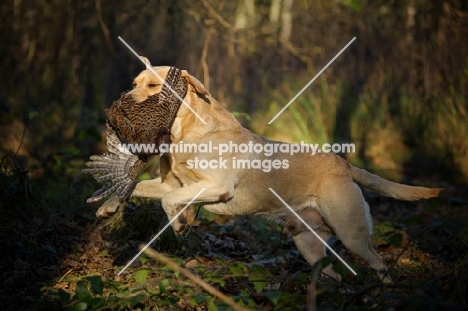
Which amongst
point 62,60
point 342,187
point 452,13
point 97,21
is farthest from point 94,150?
point 452,13

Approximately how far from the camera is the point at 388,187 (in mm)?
5555

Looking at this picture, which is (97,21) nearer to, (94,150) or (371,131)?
(94,150)

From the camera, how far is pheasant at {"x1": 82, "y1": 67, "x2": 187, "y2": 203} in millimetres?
4602

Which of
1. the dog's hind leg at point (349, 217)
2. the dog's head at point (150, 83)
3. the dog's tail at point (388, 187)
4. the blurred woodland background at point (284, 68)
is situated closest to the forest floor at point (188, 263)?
the dog's hind leg at point (349, 217)

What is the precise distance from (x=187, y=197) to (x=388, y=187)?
6.05ft

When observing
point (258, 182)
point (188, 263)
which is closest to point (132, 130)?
point (258, 182)

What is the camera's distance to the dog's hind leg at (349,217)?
17.6 feet

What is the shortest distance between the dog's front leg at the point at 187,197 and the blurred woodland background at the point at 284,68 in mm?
4675

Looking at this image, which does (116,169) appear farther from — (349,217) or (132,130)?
(349,217)

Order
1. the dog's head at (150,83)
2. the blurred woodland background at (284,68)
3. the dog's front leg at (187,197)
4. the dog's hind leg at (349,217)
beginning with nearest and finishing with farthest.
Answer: the dog's head at (150,83) < the dog's front leg at (187,197) < the dog's hind leg at (349,217) < the blurred woodland background at (284,68)

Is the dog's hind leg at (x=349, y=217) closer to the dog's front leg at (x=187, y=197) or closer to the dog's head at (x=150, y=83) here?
the dog's front leg at (x=187, y=197)

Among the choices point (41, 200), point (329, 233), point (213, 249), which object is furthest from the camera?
point (213, 249)

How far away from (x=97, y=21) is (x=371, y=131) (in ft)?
17.5

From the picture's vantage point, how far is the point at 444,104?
10953 millimetres
